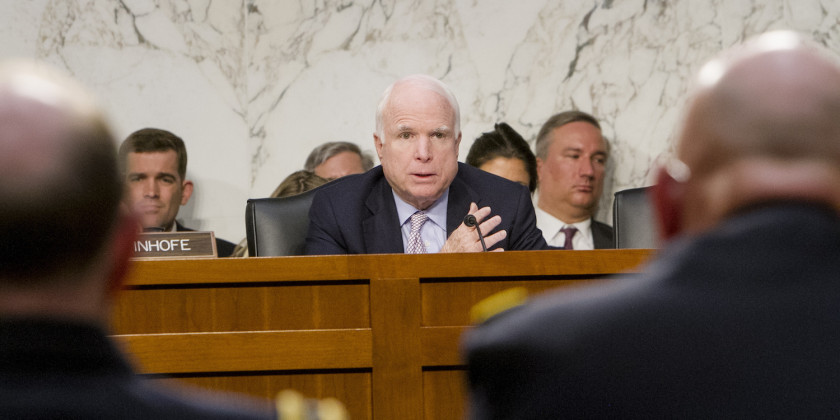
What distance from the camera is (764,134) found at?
92 cm

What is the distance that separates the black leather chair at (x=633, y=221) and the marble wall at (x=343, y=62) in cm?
184

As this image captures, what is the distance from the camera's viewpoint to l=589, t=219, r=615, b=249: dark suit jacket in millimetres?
5086

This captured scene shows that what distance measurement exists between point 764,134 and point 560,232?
13.9 feet

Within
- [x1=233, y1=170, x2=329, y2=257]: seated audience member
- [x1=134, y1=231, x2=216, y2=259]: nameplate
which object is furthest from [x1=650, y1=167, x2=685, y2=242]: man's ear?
[x1=233, y1=170, x2=329, y2=257]: seated audience member

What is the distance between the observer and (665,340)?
907 millimetres

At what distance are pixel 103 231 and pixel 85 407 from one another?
138 millimetres

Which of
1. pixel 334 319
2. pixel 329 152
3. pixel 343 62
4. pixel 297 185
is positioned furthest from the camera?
pixel 343 62

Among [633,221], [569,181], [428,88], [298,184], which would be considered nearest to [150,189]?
[298,184]

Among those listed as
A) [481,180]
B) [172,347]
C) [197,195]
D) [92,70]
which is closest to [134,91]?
[92,70]

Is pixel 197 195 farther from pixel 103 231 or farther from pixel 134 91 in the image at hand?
pixel 103 231

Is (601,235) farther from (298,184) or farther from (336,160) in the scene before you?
(298,184)

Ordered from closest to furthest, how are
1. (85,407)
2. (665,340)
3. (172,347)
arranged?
(85,407) → (665,340) → (172,347)

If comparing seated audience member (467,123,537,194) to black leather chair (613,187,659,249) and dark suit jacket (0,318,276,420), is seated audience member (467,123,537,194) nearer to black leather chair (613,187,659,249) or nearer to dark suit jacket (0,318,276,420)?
black leather chair (613,187,659,249)

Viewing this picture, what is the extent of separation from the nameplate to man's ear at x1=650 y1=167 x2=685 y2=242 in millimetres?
1973
